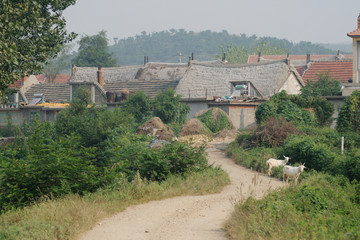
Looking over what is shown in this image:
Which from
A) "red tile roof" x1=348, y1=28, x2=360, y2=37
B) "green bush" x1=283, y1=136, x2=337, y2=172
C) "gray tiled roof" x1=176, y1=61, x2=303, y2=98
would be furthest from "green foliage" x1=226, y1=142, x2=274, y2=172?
"red tile roof" x1=348, y1=28, x2=360, y2=37

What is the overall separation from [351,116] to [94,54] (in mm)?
72659

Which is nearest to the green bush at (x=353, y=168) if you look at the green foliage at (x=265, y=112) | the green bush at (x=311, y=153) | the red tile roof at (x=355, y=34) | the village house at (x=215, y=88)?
the green bush at (x=311, y=153)

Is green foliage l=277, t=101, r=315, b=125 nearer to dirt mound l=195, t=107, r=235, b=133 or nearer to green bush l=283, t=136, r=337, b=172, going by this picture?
green bush l=283, t=136, r=337, b=172

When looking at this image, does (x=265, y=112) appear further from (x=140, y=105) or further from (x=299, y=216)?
(x=299, y=216)

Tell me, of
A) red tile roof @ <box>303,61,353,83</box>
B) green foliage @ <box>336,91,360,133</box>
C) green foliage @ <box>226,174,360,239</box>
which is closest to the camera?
green foliage @ <box>226,174,360,239</box>

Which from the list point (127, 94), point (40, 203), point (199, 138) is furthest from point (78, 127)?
point (40, 203)

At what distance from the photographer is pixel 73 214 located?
1054 centimetres

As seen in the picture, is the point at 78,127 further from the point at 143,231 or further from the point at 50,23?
the point at 143,231

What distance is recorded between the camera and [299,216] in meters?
9.55

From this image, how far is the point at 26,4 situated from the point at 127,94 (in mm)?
20663

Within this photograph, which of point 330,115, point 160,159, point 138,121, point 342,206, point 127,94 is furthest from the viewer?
point 127,94

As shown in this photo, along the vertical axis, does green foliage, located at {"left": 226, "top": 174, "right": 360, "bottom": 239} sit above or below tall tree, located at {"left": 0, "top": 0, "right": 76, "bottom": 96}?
below

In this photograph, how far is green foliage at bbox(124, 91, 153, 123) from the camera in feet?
114

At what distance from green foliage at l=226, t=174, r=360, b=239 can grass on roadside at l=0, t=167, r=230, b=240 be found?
116 inches
